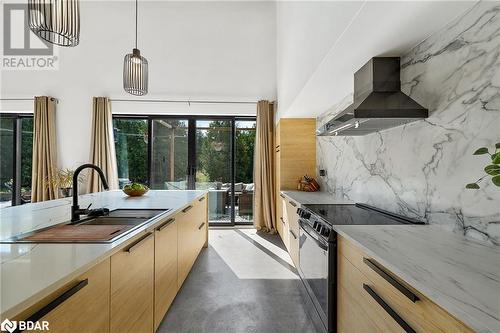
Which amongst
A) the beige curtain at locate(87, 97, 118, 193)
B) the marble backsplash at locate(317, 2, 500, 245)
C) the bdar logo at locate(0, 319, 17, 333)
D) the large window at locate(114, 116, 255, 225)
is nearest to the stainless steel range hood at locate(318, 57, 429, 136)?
the marble backsplash at locate(317, 2, 500, 245)

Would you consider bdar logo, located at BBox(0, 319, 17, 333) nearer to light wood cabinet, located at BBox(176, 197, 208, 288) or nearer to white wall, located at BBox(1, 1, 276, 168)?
light wood cabinet, located at BBox(176, 197, 208, 288)

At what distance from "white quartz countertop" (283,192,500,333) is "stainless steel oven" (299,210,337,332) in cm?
18

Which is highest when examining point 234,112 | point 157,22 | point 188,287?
point 157,22

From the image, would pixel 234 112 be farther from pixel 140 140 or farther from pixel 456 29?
pixel 456 29

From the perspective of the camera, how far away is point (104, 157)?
433cm

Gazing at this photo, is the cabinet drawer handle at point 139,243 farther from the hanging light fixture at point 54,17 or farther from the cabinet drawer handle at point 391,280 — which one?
the hanging light fixture at point 54,17

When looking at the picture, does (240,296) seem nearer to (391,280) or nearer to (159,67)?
(391,280)

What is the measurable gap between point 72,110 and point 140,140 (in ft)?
4.16

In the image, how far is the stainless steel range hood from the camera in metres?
1.57

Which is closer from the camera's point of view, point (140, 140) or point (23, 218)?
point (23, 218)

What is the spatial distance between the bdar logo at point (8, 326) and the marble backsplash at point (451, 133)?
1810 mm

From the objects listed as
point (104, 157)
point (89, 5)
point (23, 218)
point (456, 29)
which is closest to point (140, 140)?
point (104, 157)

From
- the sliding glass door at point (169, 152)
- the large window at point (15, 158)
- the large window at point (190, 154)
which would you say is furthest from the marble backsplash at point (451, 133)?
the large window at point (15, 158)

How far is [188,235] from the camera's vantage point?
2.48m
